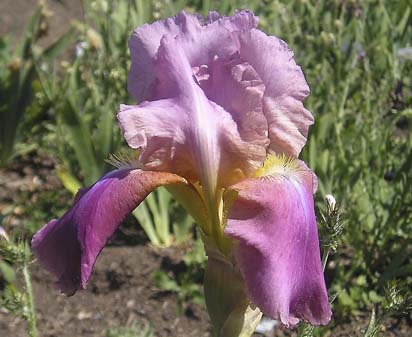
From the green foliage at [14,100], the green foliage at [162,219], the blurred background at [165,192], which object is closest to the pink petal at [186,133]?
the blurred background at [165,192]

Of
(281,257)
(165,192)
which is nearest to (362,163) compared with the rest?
(165,192)

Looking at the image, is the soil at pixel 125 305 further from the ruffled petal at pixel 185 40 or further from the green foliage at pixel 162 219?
the ruffled petal at pixel 185 40

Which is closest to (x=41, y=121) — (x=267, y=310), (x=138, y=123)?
(x=138, y=123)

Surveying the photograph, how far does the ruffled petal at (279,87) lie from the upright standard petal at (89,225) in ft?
0.61

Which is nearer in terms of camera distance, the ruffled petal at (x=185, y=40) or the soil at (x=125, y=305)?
the ruffled petal at (x=185, y=40)

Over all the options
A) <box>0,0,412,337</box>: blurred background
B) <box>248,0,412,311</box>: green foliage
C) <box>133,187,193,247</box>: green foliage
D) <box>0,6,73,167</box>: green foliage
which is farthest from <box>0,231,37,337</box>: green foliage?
<box>0,6,73,167</box>: green foliage

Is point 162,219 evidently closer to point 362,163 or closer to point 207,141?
point 362,163

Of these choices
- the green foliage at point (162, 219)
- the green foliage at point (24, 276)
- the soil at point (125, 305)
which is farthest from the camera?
the green foliage at point (162, 219)

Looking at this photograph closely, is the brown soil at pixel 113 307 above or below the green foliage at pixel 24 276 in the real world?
below

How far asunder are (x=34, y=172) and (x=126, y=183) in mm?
2391

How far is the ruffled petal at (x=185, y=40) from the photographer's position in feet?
3.68

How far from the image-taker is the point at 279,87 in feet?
3.72

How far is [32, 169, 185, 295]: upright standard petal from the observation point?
1.05 meters

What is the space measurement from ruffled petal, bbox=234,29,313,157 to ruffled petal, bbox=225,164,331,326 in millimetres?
149
